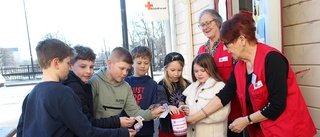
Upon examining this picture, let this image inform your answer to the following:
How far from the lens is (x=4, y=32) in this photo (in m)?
12.8

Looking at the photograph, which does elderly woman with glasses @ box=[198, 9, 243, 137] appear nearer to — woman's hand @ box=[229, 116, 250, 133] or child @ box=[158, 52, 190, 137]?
child @ box=[158, 52, 190, 137]

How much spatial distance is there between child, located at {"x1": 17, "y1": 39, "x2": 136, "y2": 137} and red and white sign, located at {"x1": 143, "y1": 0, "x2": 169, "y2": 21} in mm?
2920

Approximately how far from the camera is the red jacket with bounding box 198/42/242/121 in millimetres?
2100

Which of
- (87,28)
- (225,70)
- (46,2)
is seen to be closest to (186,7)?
(225,70)

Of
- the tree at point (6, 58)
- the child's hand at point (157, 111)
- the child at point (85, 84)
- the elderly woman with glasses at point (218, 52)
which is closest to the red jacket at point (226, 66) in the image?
the elderly woman with glasses at point (218, 52)

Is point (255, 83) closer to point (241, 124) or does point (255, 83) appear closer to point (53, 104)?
point (241, 124)

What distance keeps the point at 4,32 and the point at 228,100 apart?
14092 millimetres

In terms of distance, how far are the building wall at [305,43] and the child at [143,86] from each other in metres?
1.21

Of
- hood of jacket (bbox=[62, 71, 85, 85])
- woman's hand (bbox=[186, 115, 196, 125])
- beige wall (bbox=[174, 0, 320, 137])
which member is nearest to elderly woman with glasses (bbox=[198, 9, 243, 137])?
woman's hand (bbox=[186, 115, 196, 125])

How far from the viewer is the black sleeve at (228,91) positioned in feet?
5.96

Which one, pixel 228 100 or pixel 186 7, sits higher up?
pixel 186 7

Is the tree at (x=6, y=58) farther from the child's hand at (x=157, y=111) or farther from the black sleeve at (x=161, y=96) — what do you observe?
the child's hand at (x=157, y=111)

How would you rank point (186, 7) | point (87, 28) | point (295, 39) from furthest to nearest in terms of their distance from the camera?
point (87, 28), point (186, 7), point (295, 39)

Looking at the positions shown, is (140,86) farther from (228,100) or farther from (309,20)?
(309,20)
